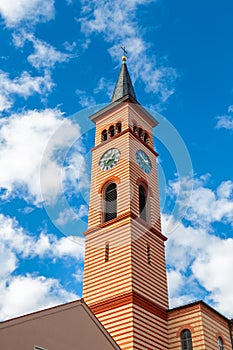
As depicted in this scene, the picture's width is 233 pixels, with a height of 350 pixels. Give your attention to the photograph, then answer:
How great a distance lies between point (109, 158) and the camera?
36219 millimetres

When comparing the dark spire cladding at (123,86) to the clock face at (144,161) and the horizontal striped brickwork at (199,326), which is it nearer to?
the clock face at (144,161)

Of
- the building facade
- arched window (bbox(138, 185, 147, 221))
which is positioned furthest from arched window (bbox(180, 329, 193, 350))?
arched window (bbox(138, 185, 147, 221))

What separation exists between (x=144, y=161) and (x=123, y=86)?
12.0m

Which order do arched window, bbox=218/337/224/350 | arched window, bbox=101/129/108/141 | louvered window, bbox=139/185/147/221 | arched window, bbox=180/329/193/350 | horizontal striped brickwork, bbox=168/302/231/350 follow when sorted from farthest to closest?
1. arched window, bbox=101/129/108/141
2. louvered window, bbox=139/185/147/221
3. arched window, bbox=218/337/224/350
4. arched window, bbox=180/329/193/350
5. horizontal striped brickwork, bbox=168/302/231/350

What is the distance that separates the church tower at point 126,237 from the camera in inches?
1030

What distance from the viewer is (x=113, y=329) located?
25547 millimetres

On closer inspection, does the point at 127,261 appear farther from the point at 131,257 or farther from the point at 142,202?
the point at 142,202

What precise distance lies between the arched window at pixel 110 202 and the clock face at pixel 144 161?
330 cm

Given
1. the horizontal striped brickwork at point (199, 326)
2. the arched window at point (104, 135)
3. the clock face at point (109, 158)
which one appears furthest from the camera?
the arched window at point (104, 135)

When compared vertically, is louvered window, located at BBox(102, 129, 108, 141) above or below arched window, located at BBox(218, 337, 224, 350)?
above

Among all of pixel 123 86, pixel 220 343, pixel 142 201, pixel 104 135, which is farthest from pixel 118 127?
pixel 220 343

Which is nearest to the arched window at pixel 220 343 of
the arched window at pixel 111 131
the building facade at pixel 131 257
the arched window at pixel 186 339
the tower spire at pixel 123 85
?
the building facade at pixel 131 257

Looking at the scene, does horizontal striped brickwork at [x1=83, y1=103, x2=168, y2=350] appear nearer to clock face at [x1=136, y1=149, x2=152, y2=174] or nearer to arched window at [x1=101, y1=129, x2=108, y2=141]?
clock face at [x1=136, y1=149, x2=152, y2=174]

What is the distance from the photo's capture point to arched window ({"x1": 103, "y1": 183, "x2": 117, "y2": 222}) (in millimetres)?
32312
